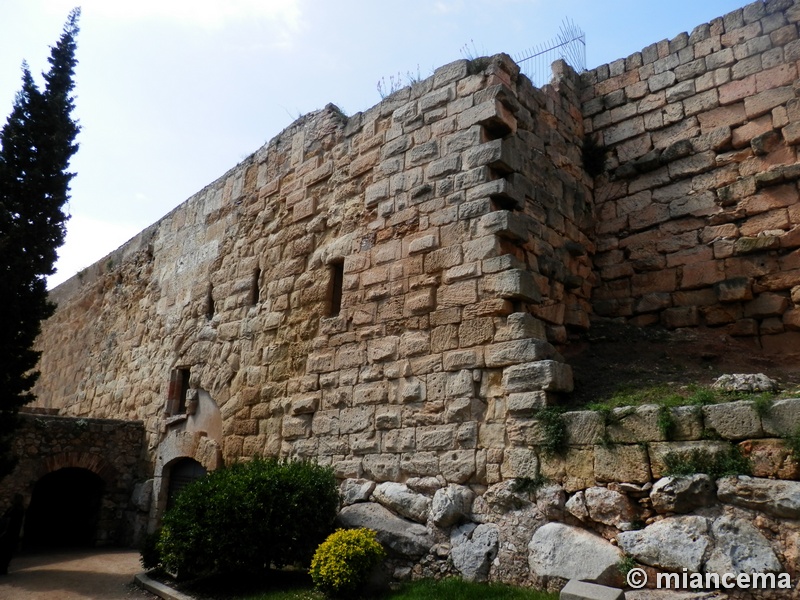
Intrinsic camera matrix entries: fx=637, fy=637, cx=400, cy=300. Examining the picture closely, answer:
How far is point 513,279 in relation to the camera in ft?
18.1

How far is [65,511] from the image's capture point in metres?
11.0

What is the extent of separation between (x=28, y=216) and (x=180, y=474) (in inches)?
164

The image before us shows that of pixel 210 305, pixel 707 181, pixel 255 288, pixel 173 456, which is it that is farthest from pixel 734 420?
pixel 173 456

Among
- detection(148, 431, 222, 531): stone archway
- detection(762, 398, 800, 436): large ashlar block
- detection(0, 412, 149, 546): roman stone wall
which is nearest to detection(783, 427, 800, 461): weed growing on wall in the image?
detection(762, 398, 800, 436): large ashlar block

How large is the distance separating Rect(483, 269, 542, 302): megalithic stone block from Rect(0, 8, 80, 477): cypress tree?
6.15m

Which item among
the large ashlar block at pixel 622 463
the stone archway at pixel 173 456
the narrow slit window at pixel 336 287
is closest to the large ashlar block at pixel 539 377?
the large ashlar block at pixel 622 463

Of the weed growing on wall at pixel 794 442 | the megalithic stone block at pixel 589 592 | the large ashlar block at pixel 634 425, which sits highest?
the large ashlar block at pixel 634 425

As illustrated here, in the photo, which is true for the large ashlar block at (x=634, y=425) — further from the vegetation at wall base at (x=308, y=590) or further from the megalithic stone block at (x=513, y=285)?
the megalithic stone block at (x=513, y=285)

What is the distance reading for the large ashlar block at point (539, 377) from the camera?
5094mm

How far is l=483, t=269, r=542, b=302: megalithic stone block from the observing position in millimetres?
5504

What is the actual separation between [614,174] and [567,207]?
3.50 ft

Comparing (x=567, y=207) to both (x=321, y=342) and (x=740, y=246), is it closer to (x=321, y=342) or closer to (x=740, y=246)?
(x=740, y=246)

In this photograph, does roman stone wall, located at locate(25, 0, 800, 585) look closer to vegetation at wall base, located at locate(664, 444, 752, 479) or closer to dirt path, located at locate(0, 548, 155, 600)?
vegetation at wall base, located at locate(664, 444, 752, 479)

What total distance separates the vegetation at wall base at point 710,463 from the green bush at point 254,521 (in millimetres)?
3146
